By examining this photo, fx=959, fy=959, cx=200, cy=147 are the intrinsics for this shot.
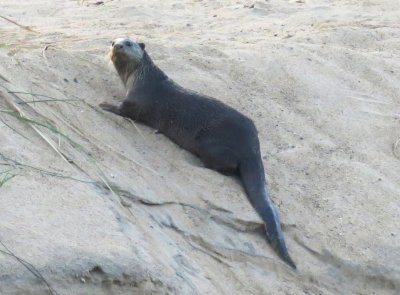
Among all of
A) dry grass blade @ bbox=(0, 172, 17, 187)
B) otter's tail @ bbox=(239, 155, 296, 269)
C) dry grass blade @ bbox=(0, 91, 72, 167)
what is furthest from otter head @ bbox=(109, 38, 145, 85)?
dry grass blade @ bbox=(0, 172, 17, 187)

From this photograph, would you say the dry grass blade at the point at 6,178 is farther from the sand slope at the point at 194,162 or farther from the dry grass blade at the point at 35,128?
the dry grass blade at the point at 35,128

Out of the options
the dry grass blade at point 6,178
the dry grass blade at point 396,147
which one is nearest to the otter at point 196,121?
the dry grass blade at point 396,147

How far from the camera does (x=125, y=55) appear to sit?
5.89 m

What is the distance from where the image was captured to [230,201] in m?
4.94

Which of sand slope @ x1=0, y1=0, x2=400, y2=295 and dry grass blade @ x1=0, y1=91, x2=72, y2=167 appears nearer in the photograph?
sand slope @ x1=0, y1=0, x2=400, y2=295

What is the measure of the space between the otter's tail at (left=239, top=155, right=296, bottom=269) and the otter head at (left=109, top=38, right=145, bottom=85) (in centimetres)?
110

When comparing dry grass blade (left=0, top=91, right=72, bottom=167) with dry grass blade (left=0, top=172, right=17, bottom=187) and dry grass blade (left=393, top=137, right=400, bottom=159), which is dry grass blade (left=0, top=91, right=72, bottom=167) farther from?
dry grass blade (left=393, top=137, right=400, bottom=159)

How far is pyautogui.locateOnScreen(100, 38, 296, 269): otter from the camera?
5113 millimetres

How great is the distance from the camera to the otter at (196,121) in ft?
16.8

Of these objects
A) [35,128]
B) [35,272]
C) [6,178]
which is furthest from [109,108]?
[35,272]

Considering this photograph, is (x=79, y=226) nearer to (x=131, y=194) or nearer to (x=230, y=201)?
(x=131, y=194)

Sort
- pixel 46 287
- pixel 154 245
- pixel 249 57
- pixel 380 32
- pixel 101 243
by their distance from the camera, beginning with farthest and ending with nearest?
1. pixel 380 32
2. pixel 249 57
3. pixel 154 245
4. pixel 101 243
5. pixel 46 287

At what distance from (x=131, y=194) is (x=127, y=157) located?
0.41 metres

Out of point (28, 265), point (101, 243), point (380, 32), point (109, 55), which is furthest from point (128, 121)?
point (380, 32)
